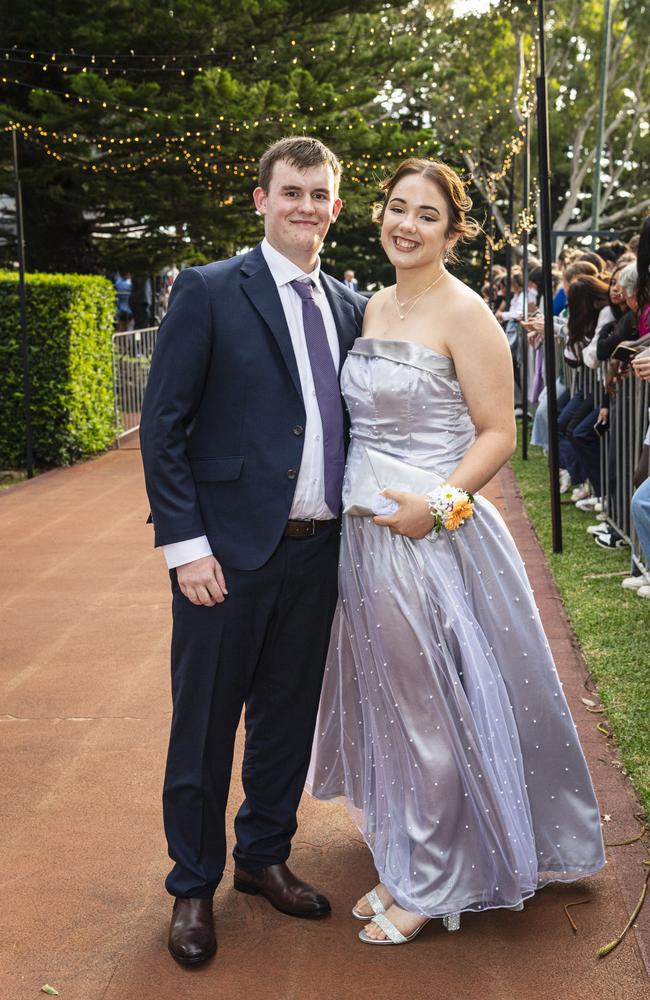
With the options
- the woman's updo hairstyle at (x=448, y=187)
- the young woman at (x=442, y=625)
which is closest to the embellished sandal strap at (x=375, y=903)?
the young woman at (x=442, y=625)

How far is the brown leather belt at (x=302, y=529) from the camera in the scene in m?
3.11

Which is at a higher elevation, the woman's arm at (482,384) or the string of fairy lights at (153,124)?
the string of fairy lights at (153,124)

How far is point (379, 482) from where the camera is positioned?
3139mm

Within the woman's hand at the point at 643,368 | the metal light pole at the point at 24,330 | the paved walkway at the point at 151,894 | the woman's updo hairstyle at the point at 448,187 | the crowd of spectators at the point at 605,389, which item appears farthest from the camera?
the metal light pole at the point at 24,330

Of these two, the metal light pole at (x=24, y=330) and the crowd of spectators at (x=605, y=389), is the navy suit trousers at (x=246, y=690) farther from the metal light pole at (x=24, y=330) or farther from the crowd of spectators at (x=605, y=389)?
the metal light pole at (x=24, y=330)

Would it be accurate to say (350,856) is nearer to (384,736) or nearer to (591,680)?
(384,736)

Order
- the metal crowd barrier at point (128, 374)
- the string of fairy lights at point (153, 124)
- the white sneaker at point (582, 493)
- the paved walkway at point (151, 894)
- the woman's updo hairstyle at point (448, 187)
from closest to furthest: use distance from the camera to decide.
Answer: the paved walkway at point (151, 894) → the woman's updo hairstyle at point (448, 187) → the white sneaker at point (582, 493) → the metal crowd barrier at point (128, 374) → the string of fairy lights at point (153, 124)

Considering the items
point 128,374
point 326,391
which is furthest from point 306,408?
point 128,374

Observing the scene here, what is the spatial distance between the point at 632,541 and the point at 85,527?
4.40m

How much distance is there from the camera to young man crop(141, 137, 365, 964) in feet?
9.78

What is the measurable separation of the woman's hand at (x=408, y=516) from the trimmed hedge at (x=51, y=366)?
926cm

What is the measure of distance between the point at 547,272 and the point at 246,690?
491 cm

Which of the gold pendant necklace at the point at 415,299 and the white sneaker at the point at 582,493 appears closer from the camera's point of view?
the gold pendant necklace at the point at 415,299

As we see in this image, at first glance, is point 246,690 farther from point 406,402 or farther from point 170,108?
point 170,108
